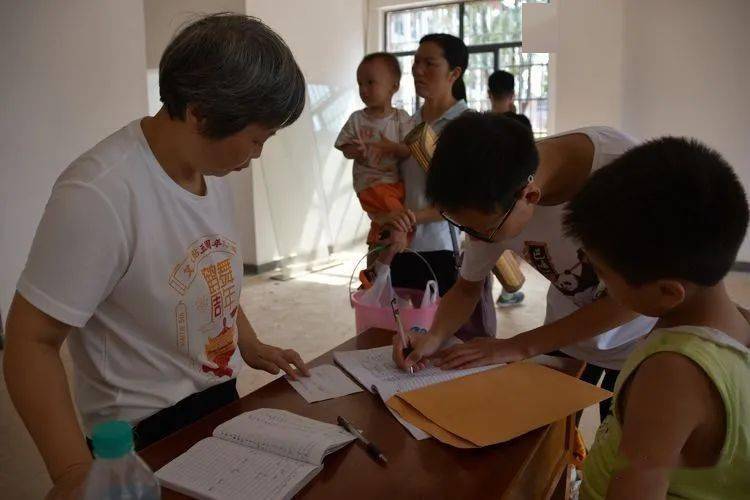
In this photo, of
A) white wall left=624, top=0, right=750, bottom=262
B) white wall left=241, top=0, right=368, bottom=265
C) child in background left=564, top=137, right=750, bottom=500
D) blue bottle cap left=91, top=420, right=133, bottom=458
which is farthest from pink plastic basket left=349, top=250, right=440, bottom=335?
white wall left=624, top=0, right=750, bottom=262

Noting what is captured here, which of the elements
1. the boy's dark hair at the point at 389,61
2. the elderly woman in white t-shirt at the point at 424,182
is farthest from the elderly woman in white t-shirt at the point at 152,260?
the boy's dark hair at the point at 389,61

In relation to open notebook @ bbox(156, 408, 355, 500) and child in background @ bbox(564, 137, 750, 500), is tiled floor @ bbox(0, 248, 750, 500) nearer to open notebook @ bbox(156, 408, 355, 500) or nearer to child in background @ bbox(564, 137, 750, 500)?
open notebook @ bbox(156, 408, 355, 500)

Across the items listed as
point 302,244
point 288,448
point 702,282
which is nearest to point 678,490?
point 702,282

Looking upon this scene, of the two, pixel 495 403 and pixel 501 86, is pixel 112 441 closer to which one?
pixel 495 403

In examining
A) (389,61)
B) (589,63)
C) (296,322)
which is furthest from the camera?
(589,63)

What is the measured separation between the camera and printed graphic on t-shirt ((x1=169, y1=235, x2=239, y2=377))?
102 cm

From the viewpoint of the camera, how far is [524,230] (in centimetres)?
136

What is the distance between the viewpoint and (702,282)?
763mm

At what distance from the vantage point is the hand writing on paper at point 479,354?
4.22 feet

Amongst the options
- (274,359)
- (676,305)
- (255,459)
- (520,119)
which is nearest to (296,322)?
(520,119)

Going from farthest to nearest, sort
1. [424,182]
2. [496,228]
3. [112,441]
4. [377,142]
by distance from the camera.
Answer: [377,142] → [424,182] → [496,228] → [112,441]

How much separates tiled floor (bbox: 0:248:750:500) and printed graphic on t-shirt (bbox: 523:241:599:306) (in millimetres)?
1231

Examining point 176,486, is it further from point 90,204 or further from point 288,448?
point 90,204

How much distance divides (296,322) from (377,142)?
185 cm
